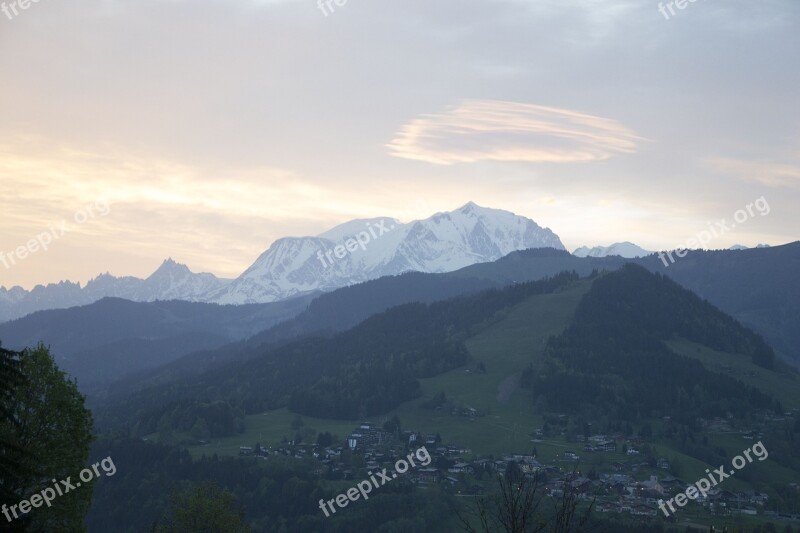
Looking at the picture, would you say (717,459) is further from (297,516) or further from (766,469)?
(297,516)

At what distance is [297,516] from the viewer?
159m

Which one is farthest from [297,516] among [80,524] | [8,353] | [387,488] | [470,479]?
[8,353]

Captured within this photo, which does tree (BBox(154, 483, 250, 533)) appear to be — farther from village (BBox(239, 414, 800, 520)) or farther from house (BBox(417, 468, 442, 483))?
house (BBox(417, 468, 442, 483))

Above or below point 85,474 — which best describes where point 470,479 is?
below

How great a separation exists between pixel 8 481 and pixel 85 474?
19.7ft

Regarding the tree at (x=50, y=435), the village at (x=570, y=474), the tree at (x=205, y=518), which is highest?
the tree at (x=50, y=435)

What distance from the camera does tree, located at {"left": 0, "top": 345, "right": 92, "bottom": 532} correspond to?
39.9 meters

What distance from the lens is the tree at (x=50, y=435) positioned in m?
39.9

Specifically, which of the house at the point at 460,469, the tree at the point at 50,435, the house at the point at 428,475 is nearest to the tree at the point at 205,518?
the tree at the point at 50,435

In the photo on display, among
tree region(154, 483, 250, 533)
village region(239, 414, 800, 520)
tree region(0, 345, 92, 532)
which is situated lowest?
village region(239, 414, 800, 520)

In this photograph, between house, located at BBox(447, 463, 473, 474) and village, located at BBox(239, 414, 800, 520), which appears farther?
house, located at BBox(447, 463, 473, 474)

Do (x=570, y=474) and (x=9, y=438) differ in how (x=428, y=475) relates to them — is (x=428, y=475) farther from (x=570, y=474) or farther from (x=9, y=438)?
(x=9, y=438)

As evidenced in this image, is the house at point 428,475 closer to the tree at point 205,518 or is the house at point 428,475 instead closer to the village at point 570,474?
the village at point 570,474

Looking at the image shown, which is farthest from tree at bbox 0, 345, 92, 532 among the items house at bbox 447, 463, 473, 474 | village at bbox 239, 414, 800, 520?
house at bbox 447, 463, 473, 474
